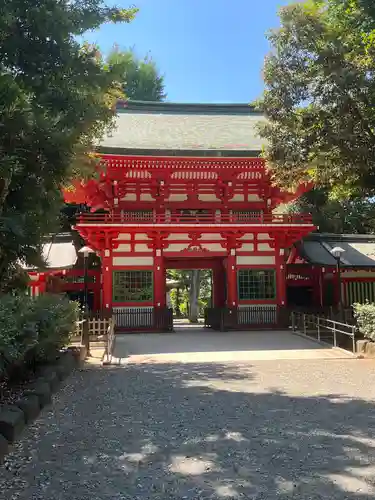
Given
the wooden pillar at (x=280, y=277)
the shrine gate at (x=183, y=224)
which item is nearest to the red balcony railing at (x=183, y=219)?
the shrine gate at (x=183, y=224)

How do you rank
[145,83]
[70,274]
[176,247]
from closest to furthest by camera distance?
[176,247], [70,274], [145,83]

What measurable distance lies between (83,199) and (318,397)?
15.0 m

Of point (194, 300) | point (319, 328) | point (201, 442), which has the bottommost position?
point (201, 442)

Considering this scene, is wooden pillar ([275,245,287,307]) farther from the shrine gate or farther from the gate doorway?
the gate doorway

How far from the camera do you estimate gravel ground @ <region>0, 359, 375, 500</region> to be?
142 inches

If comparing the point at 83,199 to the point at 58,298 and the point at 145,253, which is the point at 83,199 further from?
the point at 58,298

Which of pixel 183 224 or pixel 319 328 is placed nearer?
pixel 319 328

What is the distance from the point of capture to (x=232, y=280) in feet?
57.6

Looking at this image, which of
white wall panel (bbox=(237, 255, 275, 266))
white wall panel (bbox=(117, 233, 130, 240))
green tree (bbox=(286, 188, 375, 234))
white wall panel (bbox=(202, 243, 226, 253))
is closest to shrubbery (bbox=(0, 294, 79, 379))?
white wall panel (bbox=(117, 233, 130, 240))

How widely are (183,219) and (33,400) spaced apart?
12.3 meters

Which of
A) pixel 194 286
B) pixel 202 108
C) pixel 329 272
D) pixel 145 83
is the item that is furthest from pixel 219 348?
pixel 145 83

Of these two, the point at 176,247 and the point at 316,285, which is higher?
the point at 176,247

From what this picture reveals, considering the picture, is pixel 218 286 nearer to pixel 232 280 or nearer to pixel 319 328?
pixel 232 280

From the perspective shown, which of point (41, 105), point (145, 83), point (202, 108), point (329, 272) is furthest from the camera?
point (145, 83)
